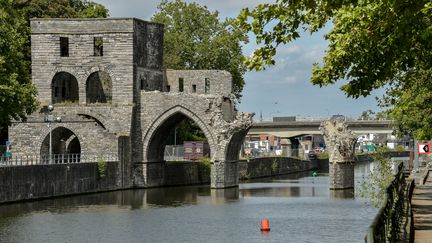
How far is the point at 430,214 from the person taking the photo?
72.7ft

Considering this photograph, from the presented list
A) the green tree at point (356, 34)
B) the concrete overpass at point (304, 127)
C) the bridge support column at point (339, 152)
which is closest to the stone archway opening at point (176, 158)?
the bridge support column at point (339, 152)

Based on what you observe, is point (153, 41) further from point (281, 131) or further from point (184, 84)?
point (281, 131)

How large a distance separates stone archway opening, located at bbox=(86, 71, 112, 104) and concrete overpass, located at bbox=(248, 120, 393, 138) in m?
34.6

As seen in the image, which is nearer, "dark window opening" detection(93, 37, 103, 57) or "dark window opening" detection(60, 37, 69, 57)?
"dark window opening" detection(60, 37, 69, 57)

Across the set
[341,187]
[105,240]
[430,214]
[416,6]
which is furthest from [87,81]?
[416,6]

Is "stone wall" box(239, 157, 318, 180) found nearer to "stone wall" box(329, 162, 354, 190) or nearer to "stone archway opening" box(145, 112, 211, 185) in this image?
"stone archway opening" box(145, 112, 211, 185)

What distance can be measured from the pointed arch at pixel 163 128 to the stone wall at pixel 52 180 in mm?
3687

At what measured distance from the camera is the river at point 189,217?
31.9 metres

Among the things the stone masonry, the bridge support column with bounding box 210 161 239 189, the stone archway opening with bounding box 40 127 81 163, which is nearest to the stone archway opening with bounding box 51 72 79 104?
the stone masonry

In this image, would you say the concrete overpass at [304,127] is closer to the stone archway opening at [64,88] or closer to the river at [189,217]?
the stone archway opening at [64,88]

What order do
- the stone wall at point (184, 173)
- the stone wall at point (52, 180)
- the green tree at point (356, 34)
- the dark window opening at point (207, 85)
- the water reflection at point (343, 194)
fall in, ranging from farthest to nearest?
the dark window opening at point (207, 85) → the stone wall at point (184, 173) → the water reflection at point (343, 194) → the stone wall at point (52, 180) → the green tree at point (356, 34)

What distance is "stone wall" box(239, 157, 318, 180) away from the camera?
73194 mm

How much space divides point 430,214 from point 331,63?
4983 mm

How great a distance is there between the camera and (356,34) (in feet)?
60.3
